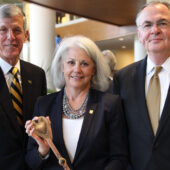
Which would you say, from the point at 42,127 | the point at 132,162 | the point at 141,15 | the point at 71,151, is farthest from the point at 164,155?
the point at 141,15

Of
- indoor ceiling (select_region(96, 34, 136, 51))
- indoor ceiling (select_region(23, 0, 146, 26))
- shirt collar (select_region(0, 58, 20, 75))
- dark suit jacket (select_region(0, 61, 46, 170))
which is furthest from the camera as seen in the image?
indoor ceiling (select_region(96, 34, 136, 51))

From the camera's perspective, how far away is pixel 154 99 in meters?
1.99

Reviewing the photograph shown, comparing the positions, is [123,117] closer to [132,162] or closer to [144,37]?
[132,162]

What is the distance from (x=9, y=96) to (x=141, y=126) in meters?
1.07

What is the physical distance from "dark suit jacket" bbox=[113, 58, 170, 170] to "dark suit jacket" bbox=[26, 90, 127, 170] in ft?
0.36

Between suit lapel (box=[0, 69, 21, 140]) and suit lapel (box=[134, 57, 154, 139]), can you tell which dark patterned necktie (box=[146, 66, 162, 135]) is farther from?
suit lapel (box=[0, 69, 21, 140])

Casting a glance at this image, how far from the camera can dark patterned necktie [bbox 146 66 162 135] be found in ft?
6.45

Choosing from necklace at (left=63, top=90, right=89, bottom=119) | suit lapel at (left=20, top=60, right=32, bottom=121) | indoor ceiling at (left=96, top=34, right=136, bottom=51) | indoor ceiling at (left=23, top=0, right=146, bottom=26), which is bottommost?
necklace at (left=63, top=90, right=89, bottom=119)

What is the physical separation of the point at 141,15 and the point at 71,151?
1.22 m

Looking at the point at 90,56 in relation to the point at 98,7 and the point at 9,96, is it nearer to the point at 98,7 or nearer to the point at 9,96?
the point at 9,96

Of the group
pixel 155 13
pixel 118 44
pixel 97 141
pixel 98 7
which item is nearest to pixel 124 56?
pixel 118 44

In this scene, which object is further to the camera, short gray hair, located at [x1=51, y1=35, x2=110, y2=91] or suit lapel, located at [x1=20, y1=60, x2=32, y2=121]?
suit lapel, located at [x1=20, y1=60, x2=32, y2=121]

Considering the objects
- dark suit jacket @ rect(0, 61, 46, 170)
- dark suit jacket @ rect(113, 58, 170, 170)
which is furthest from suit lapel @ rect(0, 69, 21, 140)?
dark suit jacket @ rect(113, 58, 170, 170)

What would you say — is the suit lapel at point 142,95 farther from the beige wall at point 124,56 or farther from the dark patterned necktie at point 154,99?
the beige wall at point 124,56
